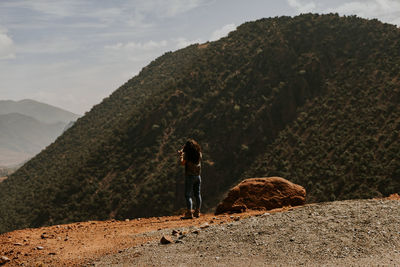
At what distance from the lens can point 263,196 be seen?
10.0 metres

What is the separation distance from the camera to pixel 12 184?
6225cm

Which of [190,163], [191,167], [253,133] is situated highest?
[253,133]

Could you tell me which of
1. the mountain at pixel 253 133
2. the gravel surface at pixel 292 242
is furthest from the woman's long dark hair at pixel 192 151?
the mountain at pixel 253 133

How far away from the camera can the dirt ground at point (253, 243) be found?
5.65 m

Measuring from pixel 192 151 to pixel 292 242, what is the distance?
14.9 ft

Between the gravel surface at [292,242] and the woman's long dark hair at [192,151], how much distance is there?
2679mm

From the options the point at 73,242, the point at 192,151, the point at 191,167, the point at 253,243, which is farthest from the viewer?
the point at 191,167

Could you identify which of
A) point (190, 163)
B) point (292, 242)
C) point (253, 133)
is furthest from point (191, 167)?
point (253, 133)

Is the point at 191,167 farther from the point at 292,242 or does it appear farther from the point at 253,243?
the point at 292,242

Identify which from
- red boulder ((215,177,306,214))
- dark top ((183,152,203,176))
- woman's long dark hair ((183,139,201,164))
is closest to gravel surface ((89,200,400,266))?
red boulder ((215,177,306,214))

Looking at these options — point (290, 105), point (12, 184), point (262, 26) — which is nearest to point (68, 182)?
point (12, 184)

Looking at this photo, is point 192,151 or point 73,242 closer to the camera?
point 73,242

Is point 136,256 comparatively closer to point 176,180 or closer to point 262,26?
point 176,180

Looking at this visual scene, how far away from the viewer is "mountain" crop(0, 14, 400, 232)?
35.4 metres
